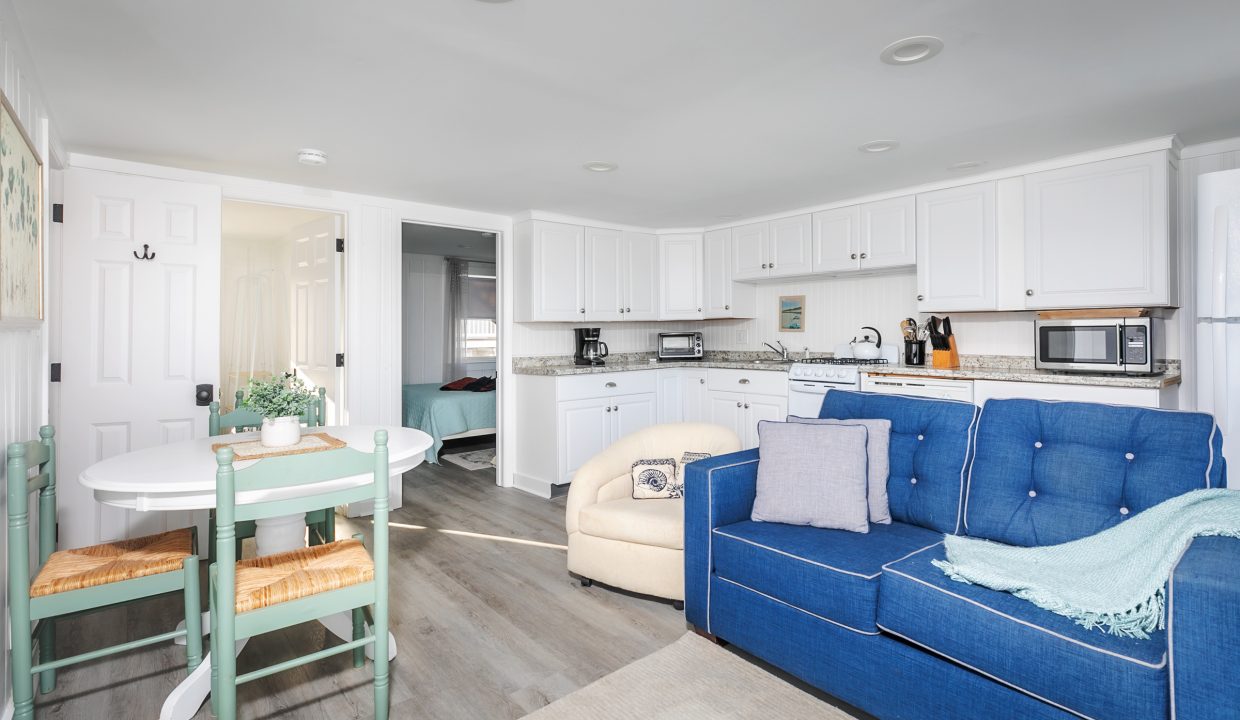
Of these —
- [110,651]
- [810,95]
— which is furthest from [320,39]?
[110,651]

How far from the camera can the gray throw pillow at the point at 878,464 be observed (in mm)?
2365

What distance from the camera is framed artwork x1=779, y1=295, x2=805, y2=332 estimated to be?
17.5 feet

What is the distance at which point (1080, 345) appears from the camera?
348 cm

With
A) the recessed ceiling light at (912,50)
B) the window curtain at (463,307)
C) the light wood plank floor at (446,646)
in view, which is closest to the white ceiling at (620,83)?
the recessed ceiling light at (912,50)

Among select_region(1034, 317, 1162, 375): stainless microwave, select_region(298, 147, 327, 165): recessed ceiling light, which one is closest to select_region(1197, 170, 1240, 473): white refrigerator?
select_region(1034, 317, 1162, 375): stainless microwave

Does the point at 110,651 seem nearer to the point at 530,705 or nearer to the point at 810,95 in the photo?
the point at 530,705

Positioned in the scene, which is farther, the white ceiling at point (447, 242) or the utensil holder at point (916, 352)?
the white ceiling at point (447, 242)

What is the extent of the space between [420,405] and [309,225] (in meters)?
2.12

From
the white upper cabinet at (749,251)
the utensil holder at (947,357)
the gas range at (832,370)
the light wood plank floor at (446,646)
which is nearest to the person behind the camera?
the light wood plank floor at (446,646)

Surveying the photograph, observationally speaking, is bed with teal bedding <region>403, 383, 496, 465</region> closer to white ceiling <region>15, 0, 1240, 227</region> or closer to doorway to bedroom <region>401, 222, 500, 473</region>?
doorway to bedroom <region>401, 222, 500, 473</region>

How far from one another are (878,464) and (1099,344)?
1.98 metres

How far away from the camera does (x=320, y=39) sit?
2.06 m

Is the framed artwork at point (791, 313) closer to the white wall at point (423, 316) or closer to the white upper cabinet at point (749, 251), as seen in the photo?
the white upper cabinet at point (749, 251)

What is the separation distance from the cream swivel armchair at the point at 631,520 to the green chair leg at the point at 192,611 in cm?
150
